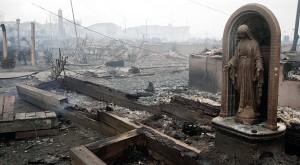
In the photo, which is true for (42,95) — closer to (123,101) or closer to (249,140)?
(123,101)

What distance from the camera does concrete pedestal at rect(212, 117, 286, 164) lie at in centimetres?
414

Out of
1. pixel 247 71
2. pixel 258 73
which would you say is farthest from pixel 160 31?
pixel 258 73

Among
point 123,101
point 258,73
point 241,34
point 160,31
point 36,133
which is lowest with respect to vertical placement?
point 36,133

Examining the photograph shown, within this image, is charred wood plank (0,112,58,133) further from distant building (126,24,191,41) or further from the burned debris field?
distant building (126,24,191,41)

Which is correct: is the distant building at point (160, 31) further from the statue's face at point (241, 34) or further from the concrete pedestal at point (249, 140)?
the concrete pedestal at point (249, 140)

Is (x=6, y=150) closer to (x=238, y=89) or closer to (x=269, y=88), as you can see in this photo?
(x=238, y=89)

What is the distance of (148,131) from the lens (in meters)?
5.21

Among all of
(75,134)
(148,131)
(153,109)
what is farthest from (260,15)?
(75,134)

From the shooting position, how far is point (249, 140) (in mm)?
4168

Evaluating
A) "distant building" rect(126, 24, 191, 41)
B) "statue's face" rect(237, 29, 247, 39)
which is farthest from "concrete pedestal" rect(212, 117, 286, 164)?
"distant building" rect(126, 24, 191, 41)

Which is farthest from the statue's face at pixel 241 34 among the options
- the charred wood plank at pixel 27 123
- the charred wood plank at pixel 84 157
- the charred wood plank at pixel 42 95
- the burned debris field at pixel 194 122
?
the charred wood plank at pixel 42 95

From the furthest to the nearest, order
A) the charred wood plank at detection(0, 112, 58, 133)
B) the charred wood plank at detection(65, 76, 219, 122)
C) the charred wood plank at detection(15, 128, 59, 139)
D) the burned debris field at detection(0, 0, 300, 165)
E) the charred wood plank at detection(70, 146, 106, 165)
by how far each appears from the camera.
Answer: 1. the charred wood plank at detection(65, 76, 219, 122)
2. the charred wood plank at detection(15, 128, 59, 139)
3. the charred wood plank at detection(0, 112, 58, 133)
4. the burned debris field at detection(0, 0, 300, 165)
5. the charred wood plank at detection(70, 146, 106, 165)

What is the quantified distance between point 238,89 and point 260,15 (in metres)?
1.28

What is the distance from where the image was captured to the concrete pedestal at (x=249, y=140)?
4.14 m
